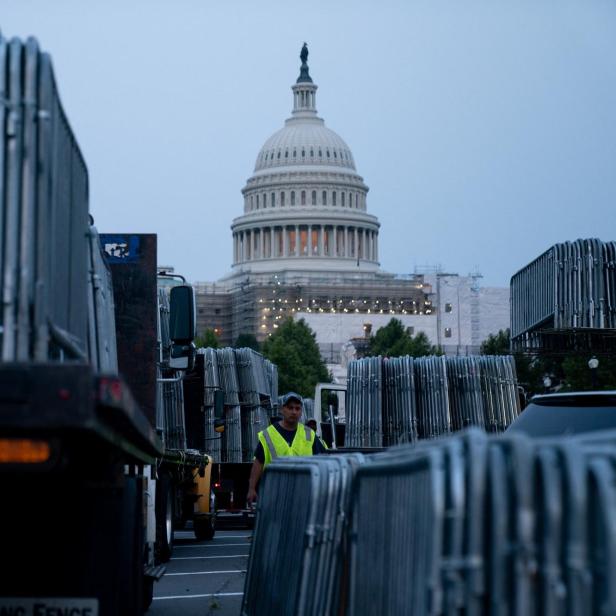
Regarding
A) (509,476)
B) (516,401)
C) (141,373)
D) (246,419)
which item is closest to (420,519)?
(509,476)

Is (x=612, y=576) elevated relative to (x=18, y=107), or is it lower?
lower

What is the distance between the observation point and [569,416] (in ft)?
42.7

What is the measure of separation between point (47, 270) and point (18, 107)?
2.03ft

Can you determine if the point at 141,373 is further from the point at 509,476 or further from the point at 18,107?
the point at 509,476

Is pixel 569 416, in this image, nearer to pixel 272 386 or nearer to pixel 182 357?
pixel 182 357

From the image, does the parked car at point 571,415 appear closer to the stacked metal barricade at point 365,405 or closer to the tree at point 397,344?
the stacked metal barricade at point 365,405

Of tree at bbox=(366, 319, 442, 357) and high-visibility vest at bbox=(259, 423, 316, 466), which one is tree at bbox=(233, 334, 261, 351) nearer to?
tree at bbox=(366, 319, 442, 357)

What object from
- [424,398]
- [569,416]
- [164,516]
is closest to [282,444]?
[569,416]

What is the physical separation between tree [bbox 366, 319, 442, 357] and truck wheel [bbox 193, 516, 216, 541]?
13185cm

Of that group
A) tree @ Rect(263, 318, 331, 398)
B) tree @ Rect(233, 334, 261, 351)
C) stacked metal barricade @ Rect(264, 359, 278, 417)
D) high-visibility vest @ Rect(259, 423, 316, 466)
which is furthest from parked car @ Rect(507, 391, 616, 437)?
tree @ Rect(233, 334, 261, 351)

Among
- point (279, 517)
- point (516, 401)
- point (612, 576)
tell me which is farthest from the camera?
point (516, 401)

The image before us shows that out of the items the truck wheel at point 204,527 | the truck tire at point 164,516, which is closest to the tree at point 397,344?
the truck wheel at point 204,527

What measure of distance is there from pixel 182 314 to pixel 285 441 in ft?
4.43

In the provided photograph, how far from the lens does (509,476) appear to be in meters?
5.62
